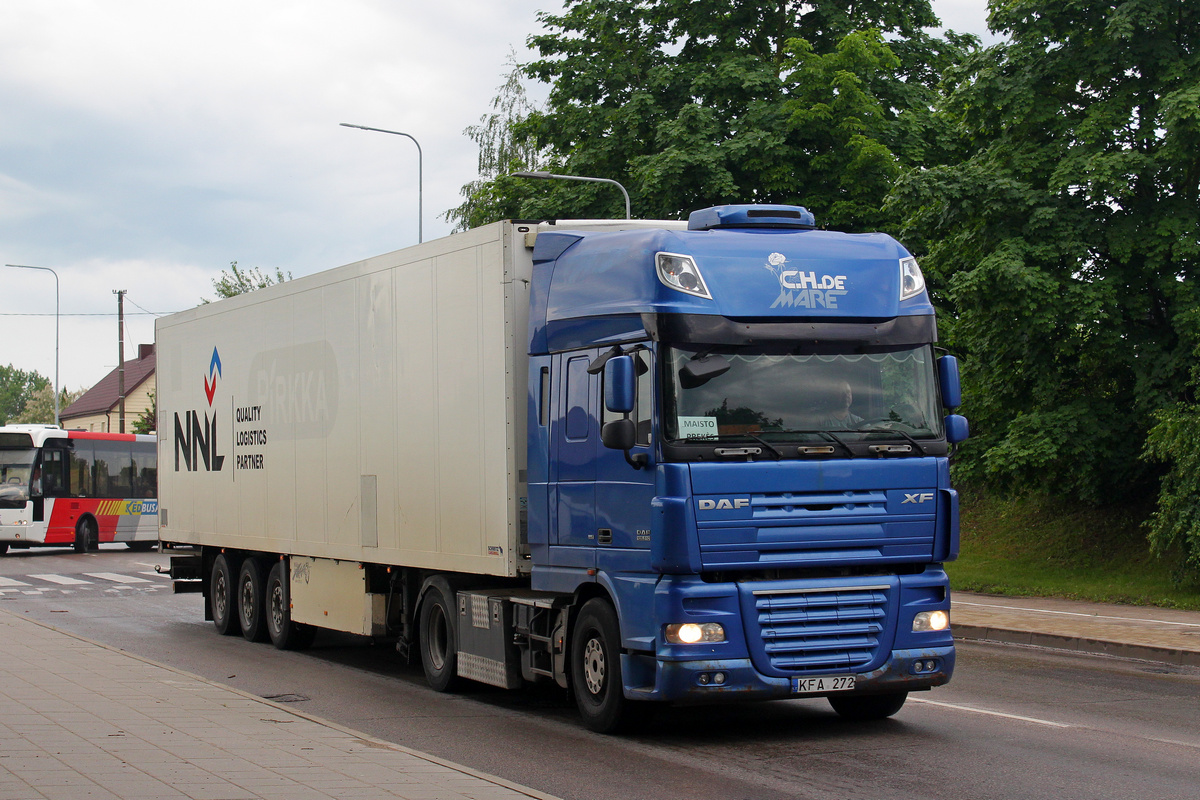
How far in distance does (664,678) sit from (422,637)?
4.09m

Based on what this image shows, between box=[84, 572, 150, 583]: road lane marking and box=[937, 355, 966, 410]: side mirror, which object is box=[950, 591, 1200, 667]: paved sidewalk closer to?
box=[937, 355, 966, 410]: side mirror

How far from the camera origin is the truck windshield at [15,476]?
37562 millimetres

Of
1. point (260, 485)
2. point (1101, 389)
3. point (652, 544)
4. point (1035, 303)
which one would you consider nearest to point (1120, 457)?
point (1101, 389)

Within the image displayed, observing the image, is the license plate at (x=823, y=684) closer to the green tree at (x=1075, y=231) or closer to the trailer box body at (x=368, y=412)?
the trailer box body at (x=368, y=412)

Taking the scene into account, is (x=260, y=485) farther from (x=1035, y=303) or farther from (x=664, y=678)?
(x=1035, y=303)

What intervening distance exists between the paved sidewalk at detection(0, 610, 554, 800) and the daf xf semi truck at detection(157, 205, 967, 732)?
1840 millimetres

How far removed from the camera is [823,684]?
29.8 feet

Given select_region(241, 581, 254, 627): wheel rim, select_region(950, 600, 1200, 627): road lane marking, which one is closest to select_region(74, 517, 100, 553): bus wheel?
select_region(241, 581, 254, 627): wheel rim

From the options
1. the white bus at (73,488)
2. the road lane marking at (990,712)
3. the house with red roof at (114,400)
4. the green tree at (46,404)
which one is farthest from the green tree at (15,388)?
the road lane marking at (990,712)

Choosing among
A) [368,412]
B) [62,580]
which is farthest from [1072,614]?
[62,580]

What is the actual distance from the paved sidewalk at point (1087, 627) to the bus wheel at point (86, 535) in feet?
89.8

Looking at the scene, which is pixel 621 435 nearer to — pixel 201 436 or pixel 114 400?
pixel 201 436

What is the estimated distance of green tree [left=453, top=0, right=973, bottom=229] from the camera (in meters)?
28.8

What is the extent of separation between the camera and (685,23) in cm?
3228
